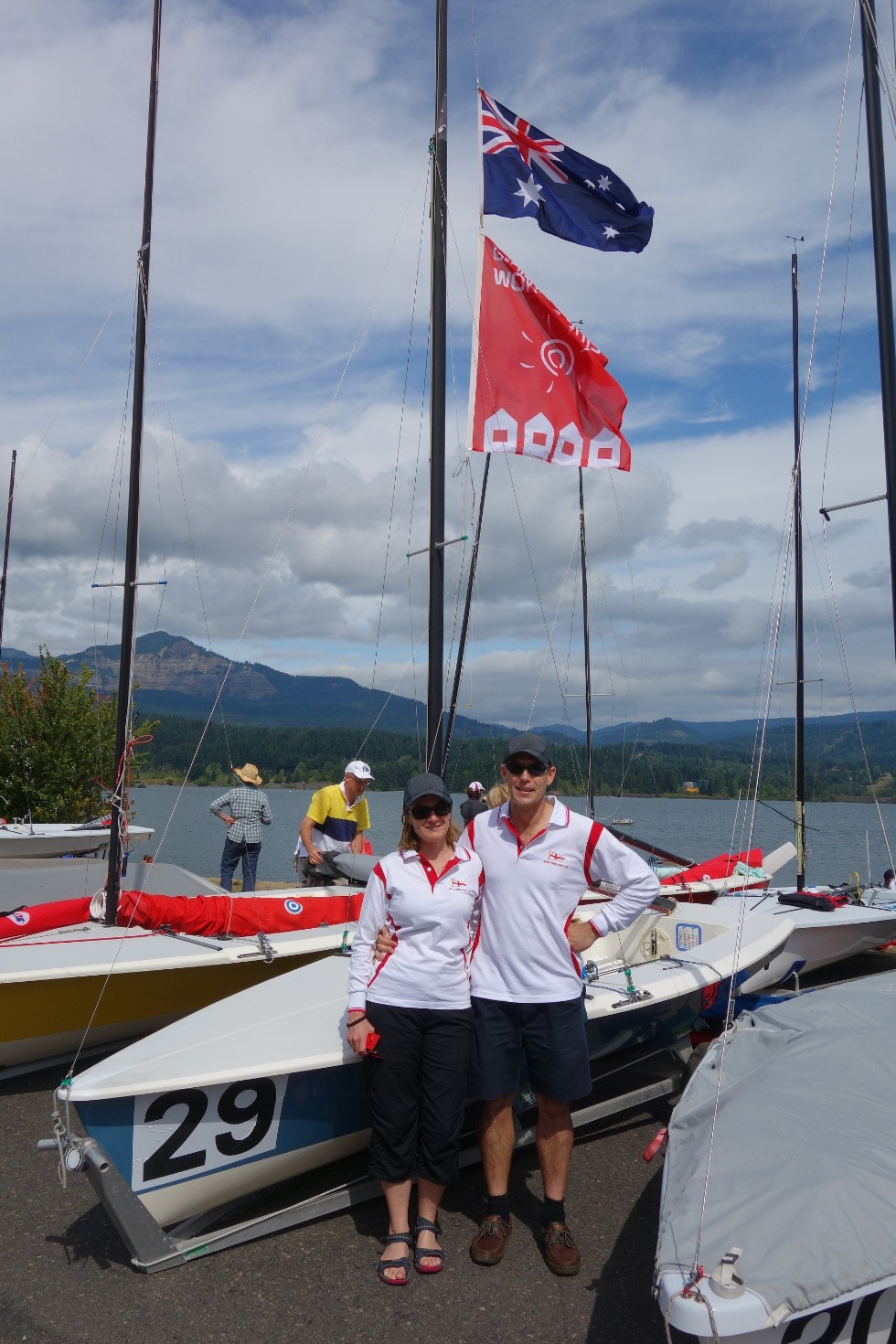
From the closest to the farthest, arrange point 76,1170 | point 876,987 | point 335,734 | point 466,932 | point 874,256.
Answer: point 76,1170
point 466,932
point 876,987
point 874,256
point 335,734

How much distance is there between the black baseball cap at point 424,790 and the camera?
3750mm

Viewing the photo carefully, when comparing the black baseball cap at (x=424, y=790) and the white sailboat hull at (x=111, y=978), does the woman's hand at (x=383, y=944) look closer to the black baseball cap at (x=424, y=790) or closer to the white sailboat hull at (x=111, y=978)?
the black baseball cap at (x=424, y=790)

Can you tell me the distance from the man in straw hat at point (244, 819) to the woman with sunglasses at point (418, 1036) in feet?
20.8

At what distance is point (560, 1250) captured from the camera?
142 inches

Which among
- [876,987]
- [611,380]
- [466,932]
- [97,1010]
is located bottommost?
[97,1010]

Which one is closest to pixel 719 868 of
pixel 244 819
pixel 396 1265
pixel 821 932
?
pixel 821 932

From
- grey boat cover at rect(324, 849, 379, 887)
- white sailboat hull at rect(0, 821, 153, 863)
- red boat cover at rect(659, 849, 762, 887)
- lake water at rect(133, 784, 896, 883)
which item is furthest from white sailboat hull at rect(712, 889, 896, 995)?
white sailboat hull at rect(0, 821, 153, 863)

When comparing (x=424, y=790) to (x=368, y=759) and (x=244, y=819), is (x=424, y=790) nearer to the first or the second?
(x=244, y=819)

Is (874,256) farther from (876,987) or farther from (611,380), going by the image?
(876,987)

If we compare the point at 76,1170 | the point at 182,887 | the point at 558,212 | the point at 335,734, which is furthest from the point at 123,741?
the point at 335,734

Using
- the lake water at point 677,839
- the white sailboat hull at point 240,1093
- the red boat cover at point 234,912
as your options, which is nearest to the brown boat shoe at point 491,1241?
the white sailboat hull at point 240,1093

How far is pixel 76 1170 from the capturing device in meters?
3.45

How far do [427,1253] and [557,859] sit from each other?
60.2 inches

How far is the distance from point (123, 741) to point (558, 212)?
603 centimetres
